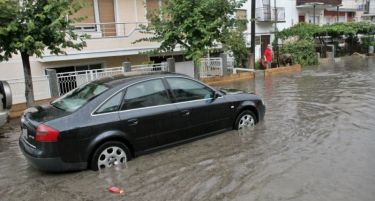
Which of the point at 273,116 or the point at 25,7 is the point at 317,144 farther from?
the point at 25,7

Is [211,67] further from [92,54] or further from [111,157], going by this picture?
[111,157]

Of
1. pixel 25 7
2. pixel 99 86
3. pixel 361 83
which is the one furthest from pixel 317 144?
pixel 361 83

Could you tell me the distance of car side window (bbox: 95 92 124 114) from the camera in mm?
5855

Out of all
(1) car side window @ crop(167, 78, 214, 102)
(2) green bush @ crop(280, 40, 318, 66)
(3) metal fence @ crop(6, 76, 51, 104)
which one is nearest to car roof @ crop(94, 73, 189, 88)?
(1) car side window @ crop(167, 78, 214, 102)

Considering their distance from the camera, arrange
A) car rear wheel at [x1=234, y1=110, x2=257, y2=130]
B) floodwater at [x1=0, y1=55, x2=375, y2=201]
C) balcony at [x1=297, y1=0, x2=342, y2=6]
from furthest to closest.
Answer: balcony at [x1=297, y1=0, x2=342, y2=6], car rear wheel at [x1=234, y1=110, x2=257, y2=130], floodwater at [x1=0, y1=55, x2=375, y2=201]

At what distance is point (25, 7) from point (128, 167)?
227 inches

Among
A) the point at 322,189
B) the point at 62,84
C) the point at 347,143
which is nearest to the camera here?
the point at 322,189

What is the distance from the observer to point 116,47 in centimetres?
1723

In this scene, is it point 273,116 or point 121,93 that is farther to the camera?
point 273,116

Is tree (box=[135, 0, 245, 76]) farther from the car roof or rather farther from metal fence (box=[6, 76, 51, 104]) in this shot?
the car roof

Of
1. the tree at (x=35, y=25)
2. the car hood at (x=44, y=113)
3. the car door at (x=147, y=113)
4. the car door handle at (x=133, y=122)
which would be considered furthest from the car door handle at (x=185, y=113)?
the tree at (x=35, y=25)

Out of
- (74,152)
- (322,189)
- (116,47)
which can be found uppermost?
(116,47)

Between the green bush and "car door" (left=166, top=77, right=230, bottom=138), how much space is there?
1681 centimetres

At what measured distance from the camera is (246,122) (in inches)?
308
